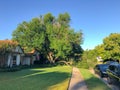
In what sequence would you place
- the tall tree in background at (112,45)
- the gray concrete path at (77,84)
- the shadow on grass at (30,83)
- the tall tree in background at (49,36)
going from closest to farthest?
the shadow on grass at (30,83), the gray concrete path at (77,84), the tall tree in background at (49,36), the tall tree in background at (112,45)

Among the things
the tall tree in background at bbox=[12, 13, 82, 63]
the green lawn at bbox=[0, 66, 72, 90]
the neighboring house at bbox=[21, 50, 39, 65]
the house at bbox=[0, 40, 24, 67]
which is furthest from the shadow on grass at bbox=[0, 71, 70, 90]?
the tall tree in background at bbox=[12, 13, 82, 63]

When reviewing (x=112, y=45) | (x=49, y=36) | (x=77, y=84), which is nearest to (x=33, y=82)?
(x=77, y=84)

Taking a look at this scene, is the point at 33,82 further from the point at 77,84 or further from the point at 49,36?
the point at 49,36

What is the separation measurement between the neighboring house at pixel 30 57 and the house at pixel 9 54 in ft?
18.4

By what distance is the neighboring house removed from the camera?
1747 inches

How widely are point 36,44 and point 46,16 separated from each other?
9.54 meters

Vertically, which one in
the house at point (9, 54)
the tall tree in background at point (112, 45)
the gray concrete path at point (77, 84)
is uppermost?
the tall tree in background at point (112, 45)

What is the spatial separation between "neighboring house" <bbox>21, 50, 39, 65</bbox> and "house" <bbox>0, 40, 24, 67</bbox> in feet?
18.4

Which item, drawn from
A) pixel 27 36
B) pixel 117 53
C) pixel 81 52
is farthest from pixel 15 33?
pixel 117 53

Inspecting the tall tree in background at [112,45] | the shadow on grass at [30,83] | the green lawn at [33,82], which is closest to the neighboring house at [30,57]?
the tall tree in background at [112,45]

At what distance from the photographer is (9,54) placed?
3291 centimetres

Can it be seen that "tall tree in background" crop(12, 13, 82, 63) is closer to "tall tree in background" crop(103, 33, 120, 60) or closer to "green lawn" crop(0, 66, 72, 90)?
"tall tree in background" crop(103, 33, 120, 60)

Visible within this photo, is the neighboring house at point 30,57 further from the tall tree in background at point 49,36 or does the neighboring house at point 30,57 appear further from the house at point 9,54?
the house at point 9,54

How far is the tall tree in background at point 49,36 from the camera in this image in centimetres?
4675
